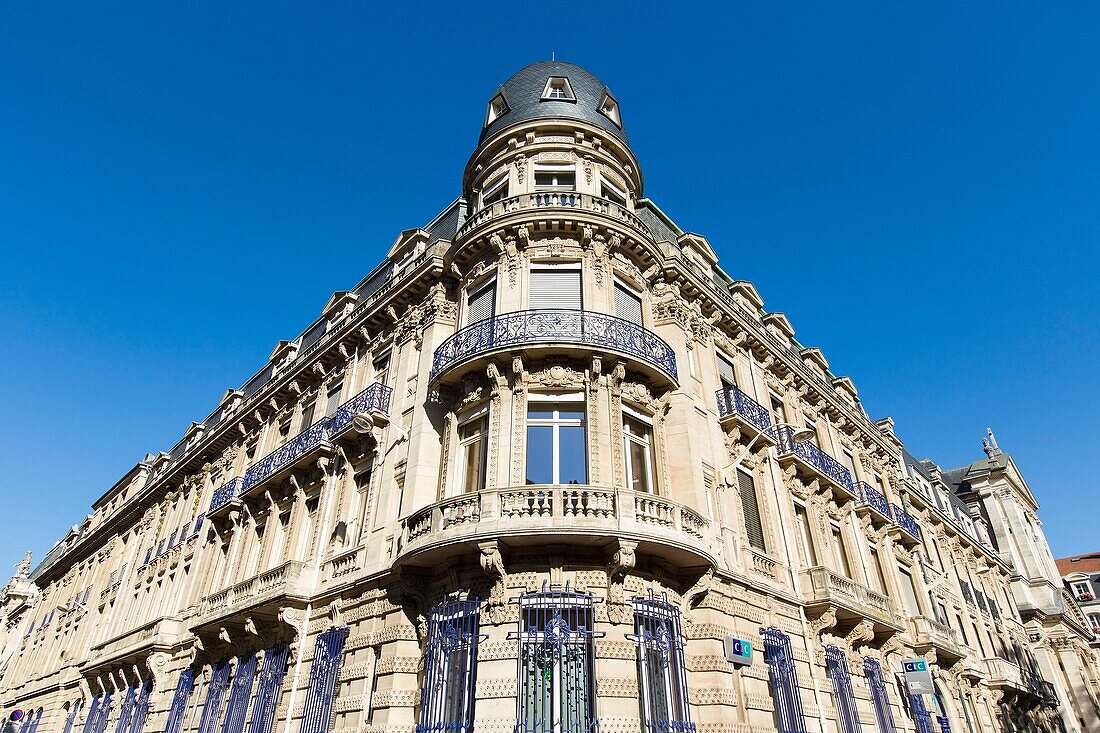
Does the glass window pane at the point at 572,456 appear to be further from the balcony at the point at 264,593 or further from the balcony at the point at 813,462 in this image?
the balcony at the point at 813,462

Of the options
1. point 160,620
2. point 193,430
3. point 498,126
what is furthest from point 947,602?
point 193,430

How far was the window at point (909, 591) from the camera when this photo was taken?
21.2m

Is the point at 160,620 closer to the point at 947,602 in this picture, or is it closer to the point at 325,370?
the point at 325,370

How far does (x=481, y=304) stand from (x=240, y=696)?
11.0 m

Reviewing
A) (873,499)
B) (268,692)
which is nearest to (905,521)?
(873,499)

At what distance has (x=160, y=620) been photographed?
19.3 m

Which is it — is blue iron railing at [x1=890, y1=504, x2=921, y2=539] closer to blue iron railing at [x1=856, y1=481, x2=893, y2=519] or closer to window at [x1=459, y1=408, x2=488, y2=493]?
blue iron railing at [x1=856, y1=481, x2=893, y2=519]

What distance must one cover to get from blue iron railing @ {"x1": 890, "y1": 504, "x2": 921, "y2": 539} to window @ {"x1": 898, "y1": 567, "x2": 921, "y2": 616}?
1407 millimetres

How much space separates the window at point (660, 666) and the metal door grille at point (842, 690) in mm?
5614

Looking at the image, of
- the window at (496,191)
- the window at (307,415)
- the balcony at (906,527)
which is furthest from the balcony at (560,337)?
the balcony at (906,527)

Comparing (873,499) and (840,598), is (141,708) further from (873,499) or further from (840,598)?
(873,499)

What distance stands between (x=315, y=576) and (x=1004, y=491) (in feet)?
145

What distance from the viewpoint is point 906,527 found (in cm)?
2230

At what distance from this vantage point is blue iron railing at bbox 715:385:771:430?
16634 millimetres
